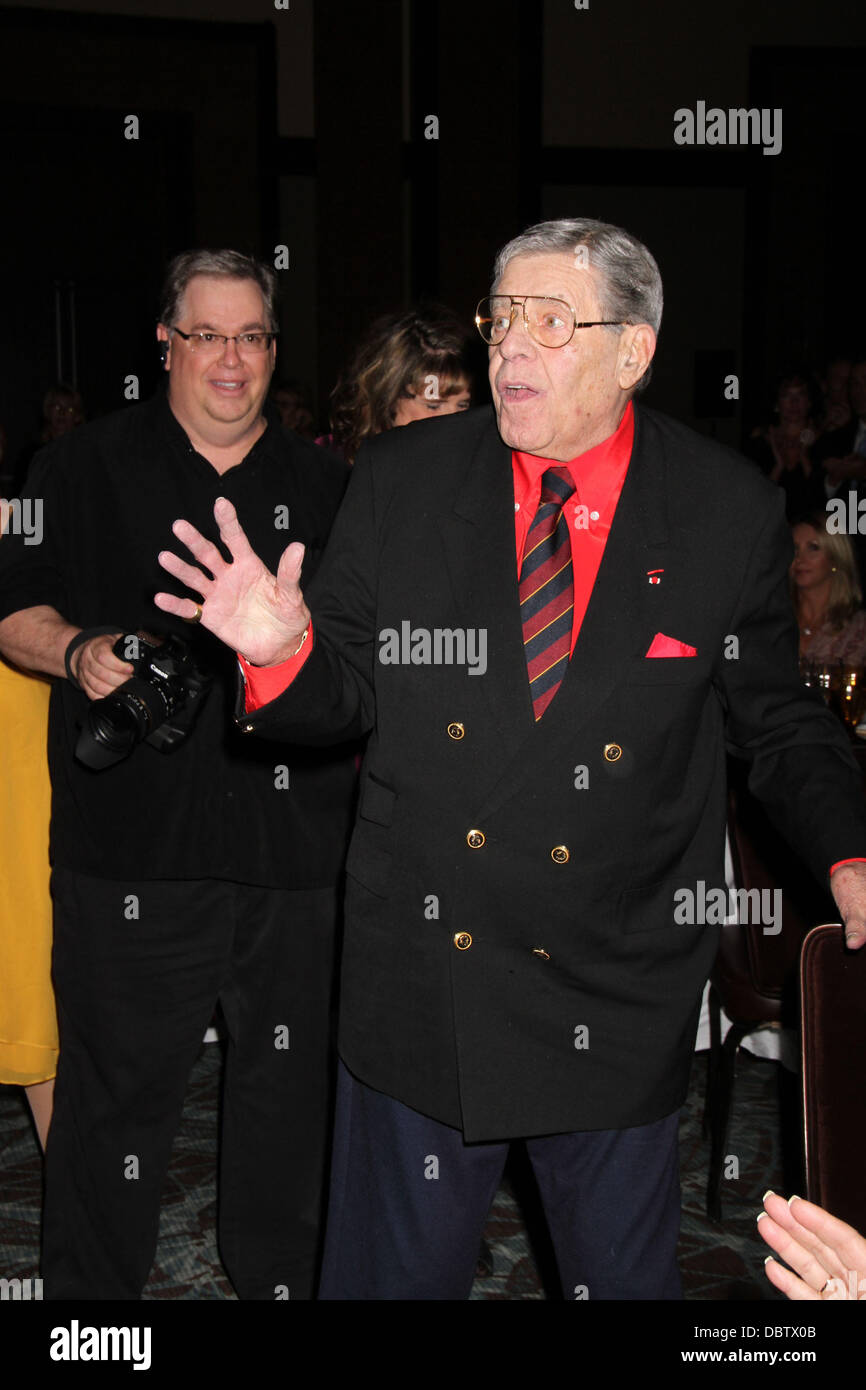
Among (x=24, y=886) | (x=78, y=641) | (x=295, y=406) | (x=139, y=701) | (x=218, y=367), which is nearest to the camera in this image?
(x=139, y=701)

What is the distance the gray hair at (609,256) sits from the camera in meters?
1.57

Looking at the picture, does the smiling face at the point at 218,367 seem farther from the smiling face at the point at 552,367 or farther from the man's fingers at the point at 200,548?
the man's fingers at the point at 200,548

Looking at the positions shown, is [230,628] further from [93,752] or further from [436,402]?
[436,402]

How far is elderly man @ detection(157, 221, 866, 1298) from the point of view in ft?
5.10

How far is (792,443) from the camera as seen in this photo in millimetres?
6359

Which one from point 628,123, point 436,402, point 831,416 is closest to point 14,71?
point 628,123

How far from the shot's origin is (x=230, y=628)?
142 cm

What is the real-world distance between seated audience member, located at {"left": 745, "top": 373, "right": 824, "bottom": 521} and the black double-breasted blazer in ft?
15.4

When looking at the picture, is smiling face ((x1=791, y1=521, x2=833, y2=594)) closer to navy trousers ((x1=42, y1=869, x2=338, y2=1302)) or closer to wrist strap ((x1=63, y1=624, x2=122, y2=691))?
navy trousers ((x1=42, y1=869, x2=338, y2=1302))

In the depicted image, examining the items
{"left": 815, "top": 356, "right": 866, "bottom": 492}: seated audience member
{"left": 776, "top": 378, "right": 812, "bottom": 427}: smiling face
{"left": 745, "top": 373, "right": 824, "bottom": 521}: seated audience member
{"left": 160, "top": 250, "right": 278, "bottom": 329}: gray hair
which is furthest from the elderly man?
{"left": 776, "top": 378, "right": 812, "bottom": 427}: smiling face

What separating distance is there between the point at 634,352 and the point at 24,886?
1570mm

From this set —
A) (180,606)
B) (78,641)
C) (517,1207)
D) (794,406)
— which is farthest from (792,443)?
→ (180,606)

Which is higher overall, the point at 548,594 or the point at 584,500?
the point at 584,500

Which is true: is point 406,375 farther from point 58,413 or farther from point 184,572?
point 58,413
